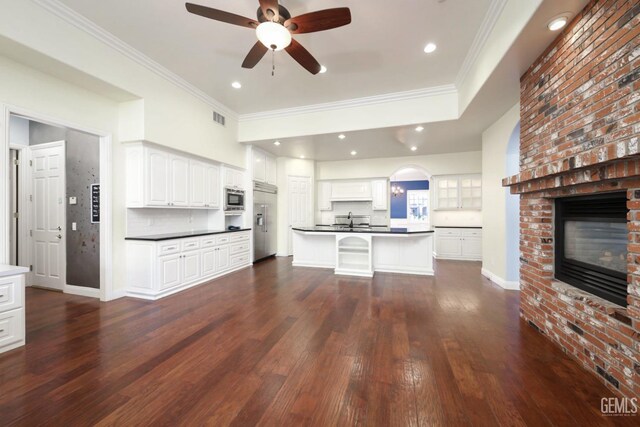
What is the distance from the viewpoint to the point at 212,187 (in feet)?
16.5

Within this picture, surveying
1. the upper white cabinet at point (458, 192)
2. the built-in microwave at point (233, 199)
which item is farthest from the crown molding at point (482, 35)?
the built-in microwave at point (233, 199)

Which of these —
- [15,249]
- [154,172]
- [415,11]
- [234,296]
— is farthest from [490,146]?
[15,249]

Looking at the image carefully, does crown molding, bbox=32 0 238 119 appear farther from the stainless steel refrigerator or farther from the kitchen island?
the kitchen island

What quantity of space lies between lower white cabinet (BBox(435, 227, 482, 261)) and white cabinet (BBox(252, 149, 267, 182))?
4.89m

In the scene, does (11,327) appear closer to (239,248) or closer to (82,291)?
(82,291)

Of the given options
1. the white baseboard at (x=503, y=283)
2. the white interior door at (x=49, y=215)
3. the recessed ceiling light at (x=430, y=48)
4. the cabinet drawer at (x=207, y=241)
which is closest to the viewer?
the recessed ceiling light at (x=430, y=48)

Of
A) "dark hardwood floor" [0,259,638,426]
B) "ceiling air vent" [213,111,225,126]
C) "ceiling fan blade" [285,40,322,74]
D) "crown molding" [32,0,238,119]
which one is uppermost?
"crown molding" [32,0,238,119]

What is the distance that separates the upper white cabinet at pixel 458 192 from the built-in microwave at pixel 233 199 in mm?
5253

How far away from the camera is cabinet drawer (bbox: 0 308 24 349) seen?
218 cm

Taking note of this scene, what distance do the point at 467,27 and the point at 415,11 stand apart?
70 centimetres

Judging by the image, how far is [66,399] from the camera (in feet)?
5.39

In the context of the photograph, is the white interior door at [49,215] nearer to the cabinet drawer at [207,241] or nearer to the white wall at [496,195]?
the cabinet drawer at [207,241]

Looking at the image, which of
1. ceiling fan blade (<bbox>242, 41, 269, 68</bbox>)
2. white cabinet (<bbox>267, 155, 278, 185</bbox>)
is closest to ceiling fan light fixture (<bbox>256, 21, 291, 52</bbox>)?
ceiling fan blade (<bbox>242, 41, 269, 68</bbox>)

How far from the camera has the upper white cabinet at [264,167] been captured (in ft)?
20.1
